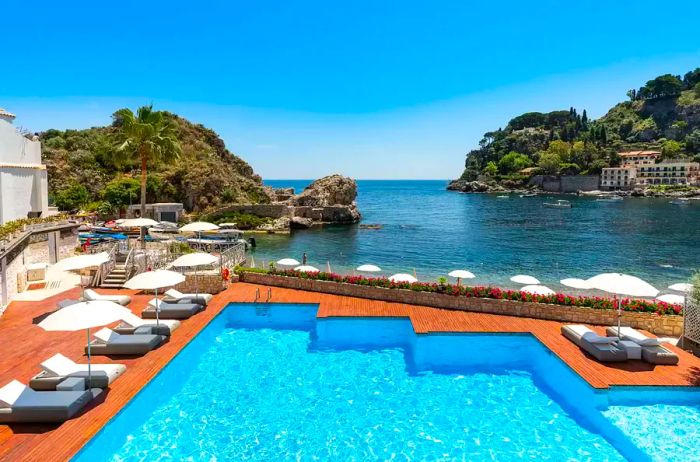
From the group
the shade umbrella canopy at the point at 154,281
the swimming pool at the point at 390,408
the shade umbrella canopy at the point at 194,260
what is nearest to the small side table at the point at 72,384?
the swimming pool at the point at 390,408

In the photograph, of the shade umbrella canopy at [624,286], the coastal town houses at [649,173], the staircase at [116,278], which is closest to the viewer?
the shade umbrella canopy at [624,286]

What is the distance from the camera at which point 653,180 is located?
144m

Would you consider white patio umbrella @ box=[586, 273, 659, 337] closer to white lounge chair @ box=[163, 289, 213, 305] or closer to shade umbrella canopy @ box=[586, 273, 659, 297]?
shade umbrella canopy @ box=[586, 273, 659, 297]

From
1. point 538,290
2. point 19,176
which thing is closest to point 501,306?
point 538,290

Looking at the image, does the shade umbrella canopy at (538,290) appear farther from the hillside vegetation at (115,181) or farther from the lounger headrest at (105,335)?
the hillside vegetation at (115,181)

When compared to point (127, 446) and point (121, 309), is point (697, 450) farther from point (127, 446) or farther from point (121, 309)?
point (121, 309)

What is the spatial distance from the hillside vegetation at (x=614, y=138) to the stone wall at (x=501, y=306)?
15972 centimetres

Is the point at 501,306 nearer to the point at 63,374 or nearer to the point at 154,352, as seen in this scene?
the point at 154,352

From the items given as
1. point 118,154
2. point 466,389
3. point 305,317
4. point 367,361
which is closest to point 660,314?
point 466,389

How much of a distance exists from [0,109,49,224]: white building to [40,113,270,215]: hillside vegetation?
25364 mm

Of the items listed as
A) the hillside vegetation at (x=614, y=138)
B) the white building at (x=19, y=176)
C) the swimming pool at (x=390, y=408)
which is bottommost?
the swimming pool at (x=390, y=408)

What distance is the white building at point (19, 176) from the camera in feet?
84.0

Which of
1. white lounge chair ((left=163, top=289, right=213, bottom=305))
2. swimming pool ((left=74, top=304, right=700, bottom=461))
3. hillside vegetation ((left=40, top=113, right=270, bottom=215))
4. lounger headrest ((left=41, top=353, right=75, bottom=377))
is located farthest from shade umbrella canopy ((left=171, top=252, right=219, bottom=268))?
hillside vegetation ((left=40, top=113, right=270, bottom=215))

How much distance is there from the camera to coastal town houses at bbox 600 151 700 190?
13875cm
